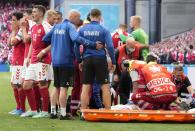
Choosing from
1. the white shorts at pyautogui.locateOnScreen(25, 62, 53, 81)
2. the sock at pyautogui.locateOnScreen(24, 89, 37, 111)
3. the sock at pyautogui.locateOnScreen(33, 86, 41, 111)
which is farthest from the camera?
the sock at pyautogui.locateOnScreen(33, 86, 41, 111)

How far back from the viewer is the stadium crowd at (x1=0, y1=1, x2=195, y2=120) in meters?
10.4

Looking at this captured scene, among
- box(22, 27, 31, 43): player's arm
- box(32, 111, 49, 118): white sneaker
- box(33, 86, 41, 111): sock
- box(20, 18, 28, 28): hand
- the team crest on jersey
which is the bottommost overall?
box(32, 111, 49, 118): white sneaker

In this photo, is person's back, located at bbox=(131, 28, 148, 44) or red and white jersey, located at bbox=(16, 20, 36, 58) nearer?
red and white jersey, located at bbox=(16, 20, 36, 58)

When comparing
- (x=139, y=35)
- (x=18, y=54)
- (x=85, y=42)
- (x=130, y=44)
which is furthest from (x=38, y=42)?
(x=139, y=35)

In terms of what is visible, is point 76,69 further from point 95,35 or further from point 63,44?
point 95,35

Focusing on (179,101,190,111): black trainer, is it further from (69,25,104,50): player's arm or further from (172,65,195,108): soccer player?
(69,25,104,50): player's arm

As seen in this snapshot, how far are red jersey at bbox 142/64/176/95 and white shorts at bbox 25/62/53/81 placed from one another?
1768 millimetres

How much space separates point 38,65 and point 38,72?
130 millimetres

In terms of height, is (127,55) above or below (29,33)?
below

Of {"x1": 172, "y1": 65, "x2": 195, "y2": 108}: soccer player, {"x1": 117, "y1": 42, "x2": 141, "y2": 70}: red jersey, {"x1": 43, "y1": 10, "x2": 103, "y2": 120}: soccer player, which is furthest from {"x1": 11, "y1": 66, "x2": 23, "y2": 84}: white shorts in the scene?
{"x1": 172, "y1": 65, "x2": 195, "y2": 108}: soccer player

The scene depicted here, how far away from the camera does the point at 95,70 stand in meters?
10.5

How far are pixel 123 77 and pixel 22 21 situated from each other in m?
2.14

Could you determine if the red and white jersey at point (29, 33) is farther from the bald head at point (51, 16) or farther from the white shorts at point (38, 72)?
the white shorts at point (38, 72)

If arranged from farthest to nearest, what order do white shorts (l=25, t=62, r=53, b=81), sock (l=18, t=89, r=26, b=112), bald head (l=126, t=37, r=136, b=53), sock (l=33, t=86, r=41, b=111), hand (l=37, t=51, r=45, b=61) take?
bald head (l=126, t=37, r=136, b=53) < sock (l=18, t=89, r=26, b=112) < sock (l=33, t=86, r=41, b=111) < white shorts (l=25, t=62, r=53, b=81) < hand (l=37, t=51, r=45, b=61)
